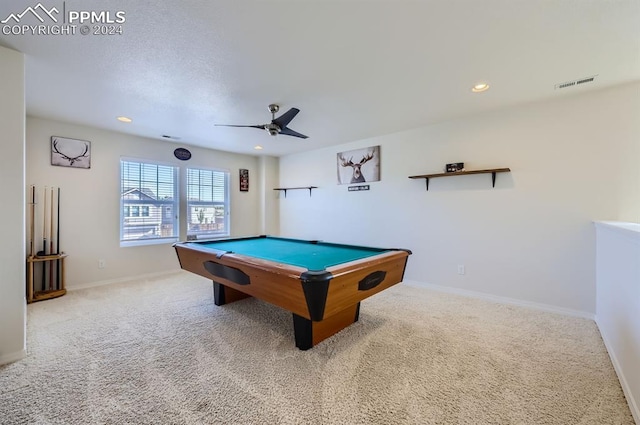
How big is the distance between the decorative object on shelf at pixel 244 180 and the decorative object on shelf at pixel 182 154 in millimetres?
1117

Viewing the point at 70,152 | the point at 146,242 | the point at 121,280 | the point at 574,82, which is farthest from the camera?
the point at 146,242

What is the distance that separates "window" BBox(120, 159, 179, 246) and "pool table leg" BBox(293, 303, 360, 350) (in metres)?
3.52

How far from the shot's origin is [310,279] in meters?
1.56

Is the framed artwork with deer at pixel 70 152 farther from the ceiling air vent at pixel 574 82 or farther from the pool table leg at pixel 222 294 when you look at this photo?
the ceiling air vent at pixel 574 82

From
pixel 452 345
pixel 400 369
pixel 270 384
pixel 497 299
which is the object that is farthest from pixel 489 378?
pixel 497 299

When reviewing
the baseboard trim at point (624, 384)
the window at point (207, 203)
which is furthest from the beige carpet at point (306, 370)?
the window at point (207, 203)

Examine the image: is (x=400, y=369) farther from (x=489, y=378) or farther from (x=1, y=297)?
(x=1, y=297)

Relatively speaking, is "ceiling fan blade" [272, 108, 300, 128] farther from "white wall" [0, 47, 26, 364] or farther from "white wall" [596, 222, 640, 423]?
"white wall" [596, 222, 640, 423]

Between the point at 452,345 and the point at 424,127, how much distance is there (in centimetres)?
288

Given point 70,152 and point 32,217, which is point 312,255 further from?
point 70,152

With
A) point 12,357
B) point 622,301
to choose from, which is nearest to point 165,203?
point 12,357

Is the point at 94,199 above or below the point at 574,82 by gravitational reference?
below

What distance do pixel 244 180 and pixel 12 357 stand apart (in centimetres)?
416

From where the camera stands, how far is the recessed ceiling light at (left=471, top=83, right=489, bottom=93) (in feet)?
8.12
